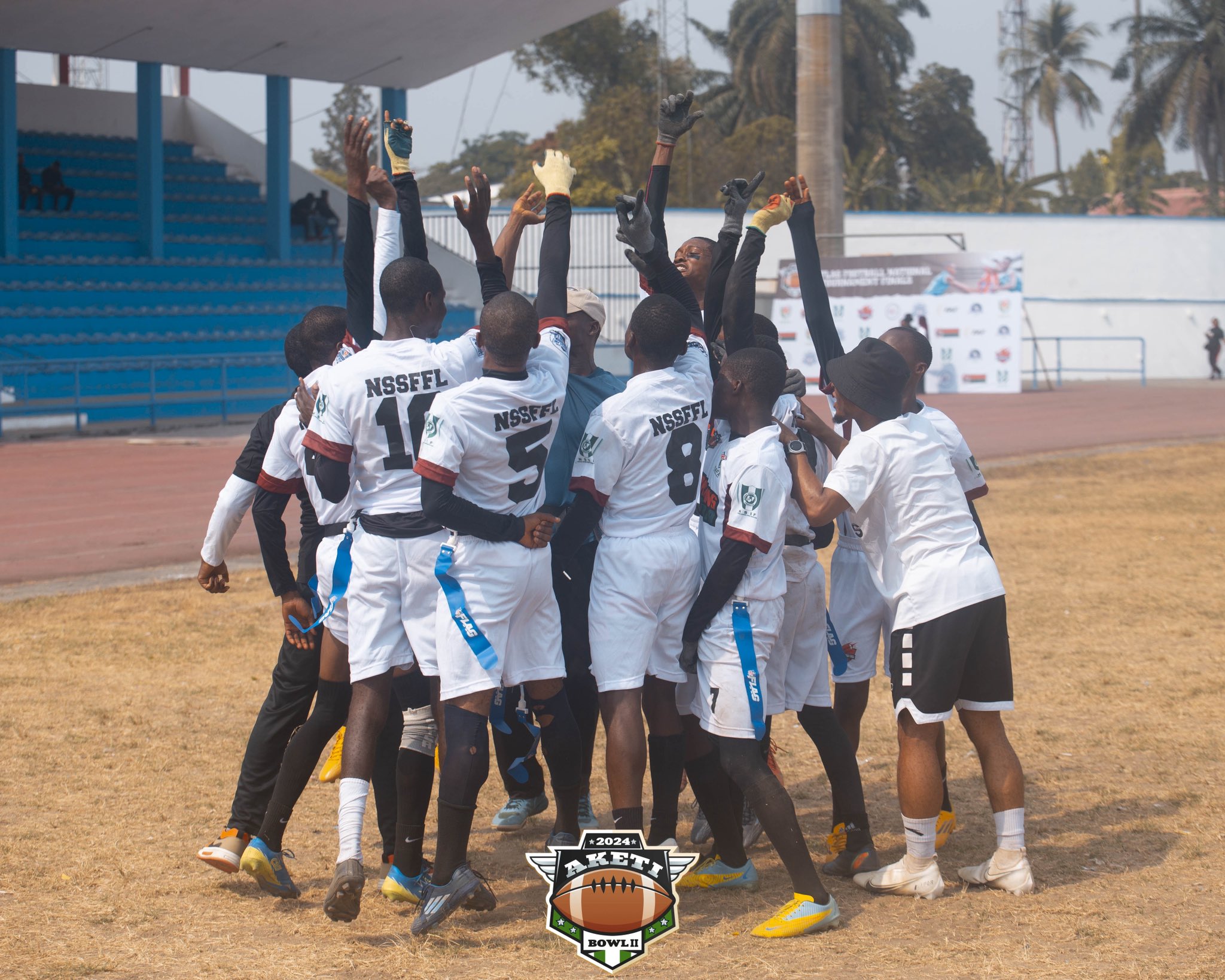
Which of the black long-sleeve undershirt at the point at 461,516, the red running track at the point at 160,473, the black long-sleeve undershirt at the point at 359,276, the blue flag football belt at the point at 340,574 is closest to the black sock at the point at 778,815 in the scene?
the black long-sleeve undershirt at the point at 461,516

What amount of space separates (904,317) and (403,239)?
79.5 ft

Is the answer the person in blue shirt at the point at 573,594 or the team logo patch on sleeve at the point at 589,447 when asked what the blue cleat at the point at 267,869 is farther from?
the team logo patch on sleeve at the point at 589,447

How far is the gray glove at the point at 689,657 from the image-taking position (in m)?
4.28

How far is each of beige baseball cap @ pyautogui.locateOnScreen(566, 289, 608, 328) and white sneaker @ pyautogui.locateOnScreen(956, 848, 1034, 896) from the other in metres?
2.44

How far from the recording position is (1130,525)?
12.1 meters

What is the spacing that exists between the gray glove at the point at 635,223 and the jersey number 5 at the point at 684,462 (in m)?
0.71

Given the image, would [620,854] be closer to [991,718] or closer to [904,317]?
[991,718]

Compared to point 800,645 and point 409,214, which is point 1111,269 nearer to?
point 800,645

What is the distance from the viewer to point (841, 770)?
4637 mm

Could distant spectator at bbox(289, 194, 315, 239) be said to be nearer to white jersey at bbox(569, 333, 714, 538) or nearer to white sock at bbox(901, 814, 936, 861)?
white jersey at bbox(569, 333, 714, 538)

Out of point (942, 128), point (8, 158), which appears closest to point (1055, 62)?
point (942, 128)

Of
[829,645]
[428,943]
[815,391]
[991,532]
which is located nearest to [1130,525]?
[991,532]

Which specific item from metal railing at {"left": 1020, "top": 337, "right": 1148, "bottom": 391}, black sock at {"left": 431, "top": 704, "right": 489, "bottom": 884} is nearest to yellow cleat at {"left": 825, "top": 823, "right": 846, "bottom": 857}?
black sock at {"left": 431, "top": 704, "right": 489, "bottom": 884}

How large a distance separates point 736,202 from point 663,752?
2182 millimetres
